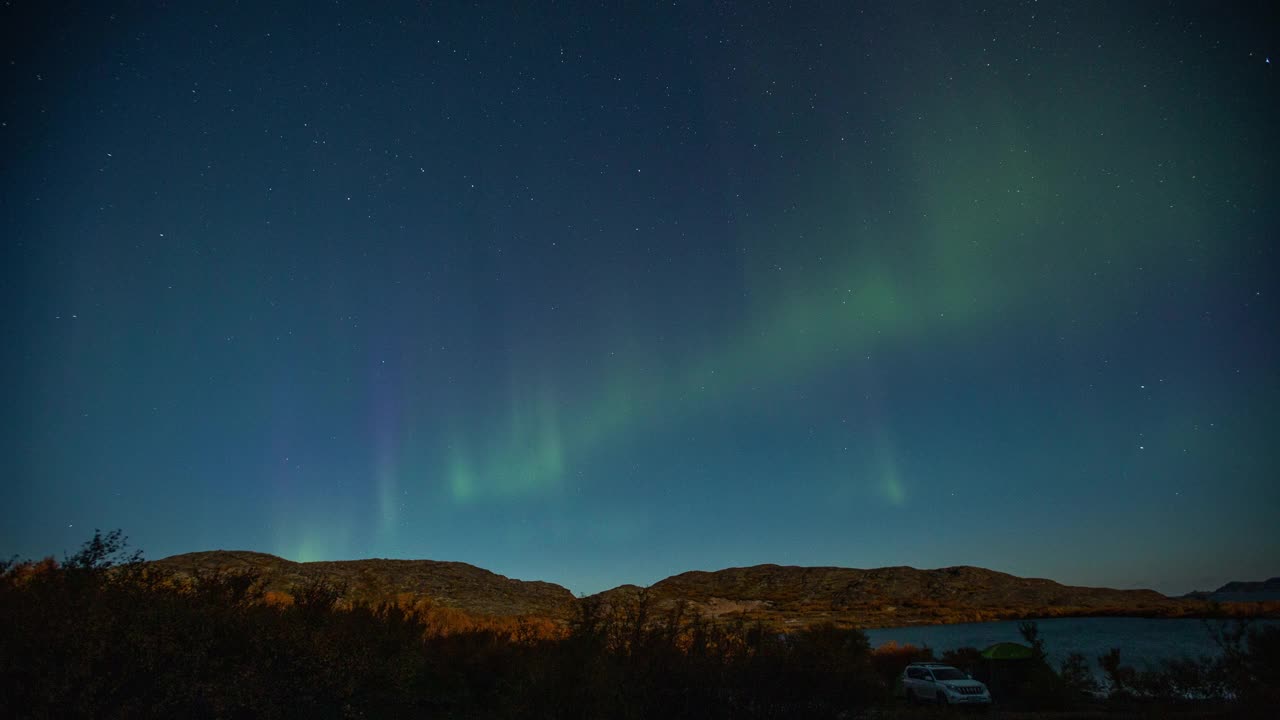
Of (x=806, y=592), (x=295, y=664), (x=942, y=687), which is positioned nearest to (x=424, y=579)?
(x=942, y=687)

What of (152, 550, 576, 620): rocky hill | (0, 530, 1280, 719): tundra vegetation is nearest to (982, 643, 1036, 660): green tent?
(0, 530, 1280, 719): tundra vegetation

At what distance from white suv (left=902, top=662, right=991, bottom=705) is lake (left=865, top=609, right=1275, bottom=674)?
15.2 meters

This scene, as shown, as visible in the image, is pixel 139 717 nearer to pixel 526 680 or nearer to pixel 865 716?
pixel 526 680

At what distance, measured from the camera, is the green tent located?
25.5 meters

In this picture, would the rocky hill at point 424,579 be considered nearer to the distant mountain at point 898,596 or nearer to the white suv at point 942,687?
the white suv at point 942,687

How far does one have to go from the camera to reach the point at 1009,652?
2559 centimetres

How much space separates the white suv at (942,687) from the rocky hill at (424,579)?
59.2 feet

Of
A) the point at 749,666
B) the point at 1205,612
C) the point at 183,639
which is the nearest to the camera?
the point at 183,639

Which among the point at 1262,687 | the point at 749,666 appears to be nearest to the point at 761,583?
the point at 1262,687

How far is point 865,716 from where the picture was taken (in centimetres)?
979

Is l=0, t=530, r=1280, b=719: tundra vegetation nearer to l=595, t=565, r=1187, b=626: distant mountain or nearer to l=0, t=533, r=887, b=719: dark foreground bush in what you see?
l=0, t=533, r=887, b=719: dark foreground bush

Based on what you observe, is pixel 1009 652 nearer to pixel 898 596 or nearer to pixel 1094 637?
pixel 1094 637

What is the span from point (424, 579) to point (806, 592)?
98606mm

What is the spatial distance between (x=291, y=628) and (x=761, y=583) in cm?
14217
